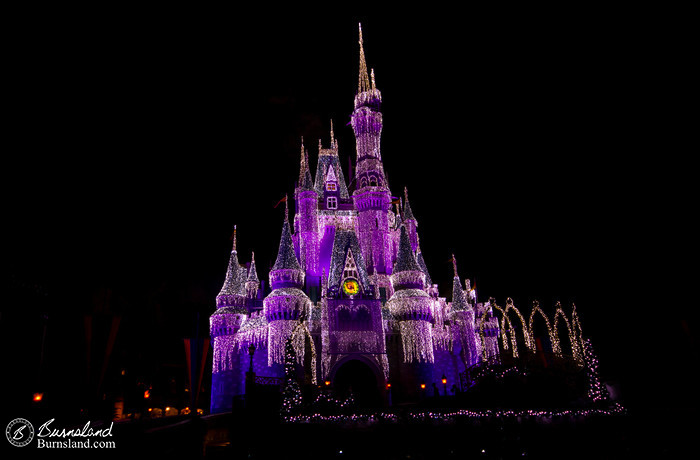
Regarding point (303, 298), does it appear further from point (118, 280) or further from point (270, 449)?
point (270, 449)

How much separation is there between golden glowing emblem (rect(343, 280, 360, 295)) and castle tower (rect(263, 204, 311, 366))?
3.43m

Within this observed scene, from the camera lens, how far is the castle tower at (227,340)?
37.9m

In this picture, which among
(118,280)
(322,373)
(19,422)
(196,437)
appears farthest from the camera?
(322,373)

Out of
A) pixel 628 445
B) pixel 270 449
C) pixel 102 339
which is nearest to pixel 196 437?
pixel 270 449

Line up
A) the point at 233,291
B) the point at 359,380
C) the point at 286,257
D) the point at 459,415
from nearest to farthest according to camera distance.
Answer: the point at 459,415 < the point at 359,380 < the point at 286,257 < the point at 233,291

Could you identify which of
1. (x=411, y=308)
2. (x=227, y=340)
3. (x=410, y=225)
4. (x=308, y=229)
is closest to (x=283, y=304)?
(x=227, y=340)

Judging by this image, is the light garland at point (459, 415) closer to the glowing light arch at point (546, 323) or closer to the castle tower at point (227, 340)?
the castle tower at point (227, 340)

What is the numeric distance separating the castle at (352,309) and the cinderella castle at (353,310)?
0.09 m

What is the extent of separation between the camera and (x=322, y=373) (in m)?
33.1

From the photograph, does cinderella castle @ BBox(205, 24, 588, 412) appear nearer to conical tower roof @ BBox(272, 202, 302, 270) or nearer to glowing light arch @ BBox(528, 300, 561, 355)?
conical tower roof @ BBox(272, 202, 302, 270)

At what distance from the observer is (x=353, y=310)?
3516 centimetres

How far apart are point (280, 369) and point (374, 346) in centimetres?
756

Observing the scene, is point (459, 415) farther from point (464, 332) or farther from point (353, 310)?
point (464, 332)

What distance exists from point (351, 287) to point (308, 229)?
966 cm
